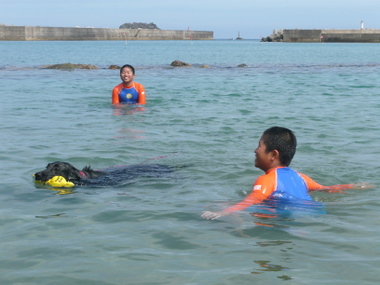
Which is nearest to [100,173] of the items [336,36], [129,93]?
[129,93]

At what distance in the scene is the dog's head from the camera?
20.5 feet

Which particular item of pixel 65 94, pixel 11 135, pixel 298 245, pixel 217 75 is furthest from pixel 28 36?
pixel 298 245

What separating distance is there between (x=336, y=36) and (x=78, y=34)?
4825cm

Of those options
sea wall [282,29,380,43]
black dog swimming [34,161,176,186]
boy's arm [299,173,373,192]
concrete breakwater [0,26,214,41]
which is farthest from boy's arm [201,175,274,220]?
concrete breakwater [0,26,214,41]

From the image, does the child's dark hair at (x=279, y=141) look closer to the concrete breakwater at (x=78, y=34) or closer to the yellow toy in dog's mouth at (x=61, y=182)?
the yellow toy in dog's mouth at (x=61, y=182)

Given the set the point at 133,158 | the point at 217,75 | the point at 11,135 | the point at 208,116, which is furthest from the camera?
the point at 217,75

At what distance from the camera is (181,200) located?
591 centimetres

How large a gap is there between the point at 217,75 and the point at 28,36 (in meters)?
80.1

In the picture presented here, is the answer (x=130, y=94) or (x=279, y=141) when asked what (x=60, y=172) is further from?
(x=130, y=94)

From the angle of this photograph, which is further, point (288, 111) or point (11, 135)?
point (288, 111)

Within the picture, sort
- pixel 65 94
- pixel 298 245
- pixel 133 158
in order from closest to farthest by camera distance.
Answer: pixel 298 245, pixel 133 158, pixel 65 94

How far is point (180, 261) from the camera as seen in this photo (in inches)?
166

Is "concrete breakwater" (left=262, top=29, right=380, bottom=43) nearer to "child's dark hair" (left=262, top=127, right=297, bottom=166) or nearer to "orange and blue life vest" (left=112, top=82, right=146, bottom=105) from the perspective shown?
"orange and blue life vest" (left=112, top=82, right=146, bottom=105)

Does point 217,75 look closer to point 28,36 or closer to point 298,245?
point 298,245
